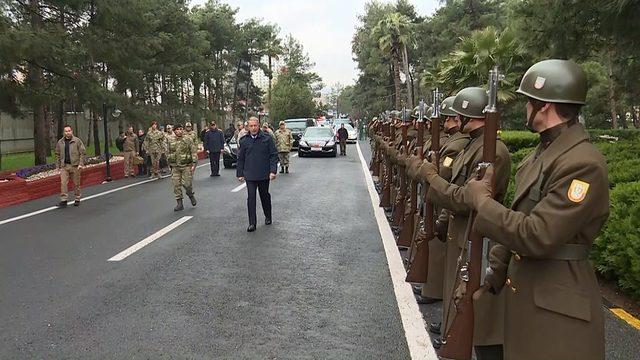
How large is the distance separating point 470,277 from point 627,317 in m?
2.80

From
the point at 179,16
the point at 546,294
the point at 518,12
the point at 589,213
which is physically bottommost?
the point at 546,294

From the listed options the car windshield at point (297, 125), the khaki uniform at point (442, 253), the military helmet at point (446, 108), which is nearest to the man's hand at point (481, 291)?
the khaki uniform at point (442, 253)

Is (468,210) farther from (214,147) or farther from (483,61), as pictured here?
(483,61)

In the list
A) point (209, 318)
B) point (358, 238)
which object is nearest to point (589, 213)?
point (209, 318)

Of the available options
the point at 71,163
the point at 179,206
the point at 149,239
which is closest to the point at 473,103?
the point at 149,239

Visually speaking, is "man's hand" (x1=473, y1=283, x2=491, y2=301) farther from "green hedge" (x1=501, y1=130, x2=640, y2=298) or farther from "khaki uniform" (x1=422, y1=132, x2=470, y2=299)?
"green hedge" (x1=501, y1=130, x2=640, y2=298)

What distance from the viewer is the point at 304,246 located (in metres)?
7.88

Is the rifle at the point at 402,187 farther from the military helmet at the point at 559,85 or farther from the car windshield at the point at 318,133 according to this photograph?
the car windshield at the point at 318,133

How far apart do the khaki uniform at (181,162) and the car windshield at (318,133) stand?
14.8 metres

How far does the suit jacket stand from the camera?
928 cm

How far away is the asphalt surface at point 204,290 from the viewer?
14.2ft

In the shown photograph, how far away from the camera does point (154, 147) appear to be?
725 inches

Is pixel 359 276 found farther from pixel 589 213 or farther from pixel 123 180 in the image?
pixel 123 180

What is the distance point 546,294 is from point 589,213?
1.27 ft
